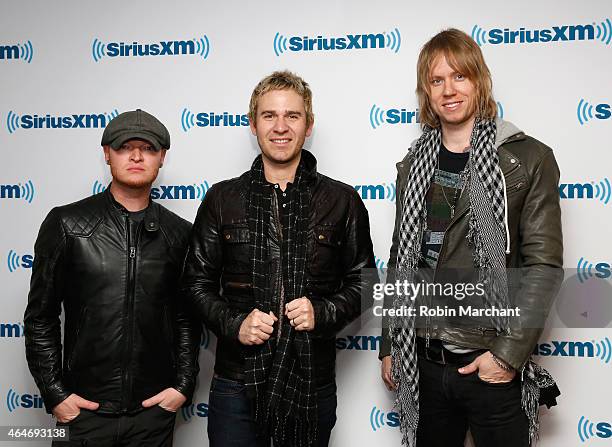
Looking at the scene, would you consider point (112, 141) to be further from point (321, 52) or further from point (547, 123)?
point (547, 123)

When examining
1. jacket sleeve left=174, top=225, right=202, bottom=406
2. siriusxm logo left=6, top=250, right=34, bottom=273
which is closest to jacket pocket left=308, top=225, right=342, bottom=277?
jacket sleeve left=174, top=225, right=202, bottom=406

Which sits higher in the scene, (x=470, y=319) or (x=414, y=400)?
(x=470, y=319)

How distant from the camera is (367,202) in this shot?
2461 millimetres

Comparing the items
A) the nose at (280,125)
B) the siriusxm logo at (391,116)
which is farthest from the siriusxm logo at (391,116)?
the nose at (280,125)

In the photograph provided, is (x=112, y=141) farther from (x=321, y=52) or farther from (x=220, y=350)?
(x=321, y=52)

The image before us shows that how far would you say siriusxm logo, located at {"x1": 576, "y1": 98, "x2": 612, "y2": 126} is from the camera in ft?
7.57

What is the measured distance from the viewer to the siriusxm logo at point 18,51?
2695mm

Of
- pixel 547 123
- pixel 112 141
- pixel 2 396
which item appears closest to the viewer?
pixel 112 141

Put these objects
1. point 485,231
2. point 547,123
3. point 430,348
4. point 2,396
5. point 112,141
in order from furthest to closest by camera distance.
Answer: point 2,396, point 547,123, point 112,141, point 430,348, point 485,231

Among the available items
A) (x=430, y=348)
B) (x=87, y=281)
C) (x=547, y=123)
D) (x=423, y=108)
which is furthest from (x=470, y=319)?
(x=87, y=281)

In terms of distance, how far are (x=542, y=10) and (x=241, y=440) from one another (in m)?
2.03

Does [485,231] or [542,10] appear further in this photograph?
[542,10]

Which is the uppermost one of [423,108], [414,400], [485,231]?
[423,108]

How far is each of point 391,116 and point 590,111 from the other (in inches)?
31.3
